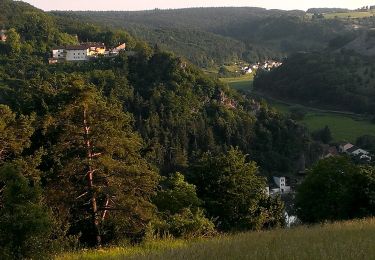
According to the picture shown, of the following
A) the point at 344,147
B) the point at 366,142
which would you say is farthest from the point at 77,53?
the point at 366,142

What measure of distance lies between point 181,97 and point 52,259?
221 ft

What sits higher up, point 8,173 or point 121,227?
point 8,173

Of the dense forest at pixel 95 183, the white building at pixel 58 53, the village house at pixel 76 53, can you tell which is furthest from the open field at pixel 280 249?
the white building at pixel 58 53

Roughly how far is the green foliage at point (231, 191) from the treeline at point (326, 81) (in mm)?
72175

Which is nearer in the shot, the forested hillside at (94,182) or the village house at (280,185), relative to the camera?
the forested hillside at (94,182)

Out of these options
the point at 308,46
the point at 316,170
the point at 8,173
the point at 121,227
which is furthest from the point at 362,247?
the point at 308,46

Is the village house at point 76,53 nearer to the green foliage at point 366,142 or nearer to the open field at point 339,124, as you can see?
the open field at point 339,124

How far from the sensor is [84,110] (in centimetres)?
1276

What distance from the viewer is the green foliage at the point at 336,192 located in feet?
68.3

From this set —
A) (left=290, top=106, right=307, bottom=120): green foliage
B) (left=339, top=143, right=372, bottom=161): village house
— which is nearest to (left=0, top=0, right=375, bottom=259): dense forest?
(left=339, top=143, right=372, bottom=161): village house

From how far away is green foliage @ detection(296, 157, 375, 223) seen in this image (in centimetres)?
2083

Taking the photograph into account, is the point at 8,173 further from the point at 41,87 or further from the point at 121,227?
the point at 41,87

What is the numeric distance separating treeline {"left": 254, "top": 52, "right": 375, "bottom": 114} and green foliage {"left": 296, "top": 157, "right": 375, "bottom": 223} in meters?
68.6

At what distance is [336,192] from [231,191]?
200 inches
